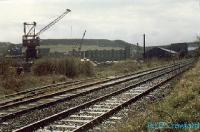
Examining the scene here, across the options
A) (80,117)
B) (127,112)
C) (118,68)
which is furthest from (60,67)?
(80,117)

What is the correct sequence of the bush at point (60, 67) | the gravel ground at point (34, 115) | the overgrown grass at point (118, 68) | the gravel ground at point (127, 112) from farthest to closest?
the overgrown grass at point (118, 68), the bush at point (60, 67), the gravel ground at point (34, 115), the gravel ground at point (127, 112)

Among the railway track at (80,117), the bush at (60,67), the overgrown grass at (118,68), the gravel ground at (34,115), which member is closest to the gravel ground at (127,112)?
the railway track at (80,117)

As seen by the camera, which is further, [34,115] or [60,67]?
[60,67]

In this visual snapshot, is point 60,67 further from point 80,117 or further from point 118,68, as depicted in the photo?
point 80,117

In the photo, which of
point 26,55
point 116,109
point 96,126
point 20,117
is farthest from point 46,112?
point 26,55

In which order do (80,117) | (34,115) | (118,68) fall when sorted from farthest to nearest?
1. (118,68)
2. (34,115)
3. (80,117)

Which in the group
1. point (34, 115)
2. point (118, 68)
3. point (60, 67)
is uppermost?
point (34, 115)

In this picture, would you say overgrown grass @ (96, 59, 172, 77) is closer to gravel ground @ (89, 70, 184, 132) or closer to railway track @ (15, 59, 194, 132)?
gravel ground @ (89, 70, 184, 132)

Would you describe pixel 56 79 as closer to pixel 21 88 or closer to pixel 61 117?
pixel 21 88

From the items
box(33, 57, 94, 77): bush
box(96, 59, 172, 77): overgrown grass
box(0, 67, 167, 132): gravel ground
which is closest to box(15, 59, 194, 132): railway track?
box(0, 67, 167, 132): gravel ground

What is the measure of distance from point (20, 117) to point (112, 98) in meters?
5.77

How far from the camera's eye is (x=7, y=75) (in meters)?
30.2

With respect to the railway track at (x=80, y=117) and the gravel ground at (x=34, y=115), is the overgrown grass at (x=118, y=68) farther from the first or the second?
the railway track at (x=80, y=117)

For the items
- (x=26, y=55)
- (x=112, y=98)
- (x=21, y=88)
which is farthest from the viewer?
(x=26, y=55)
